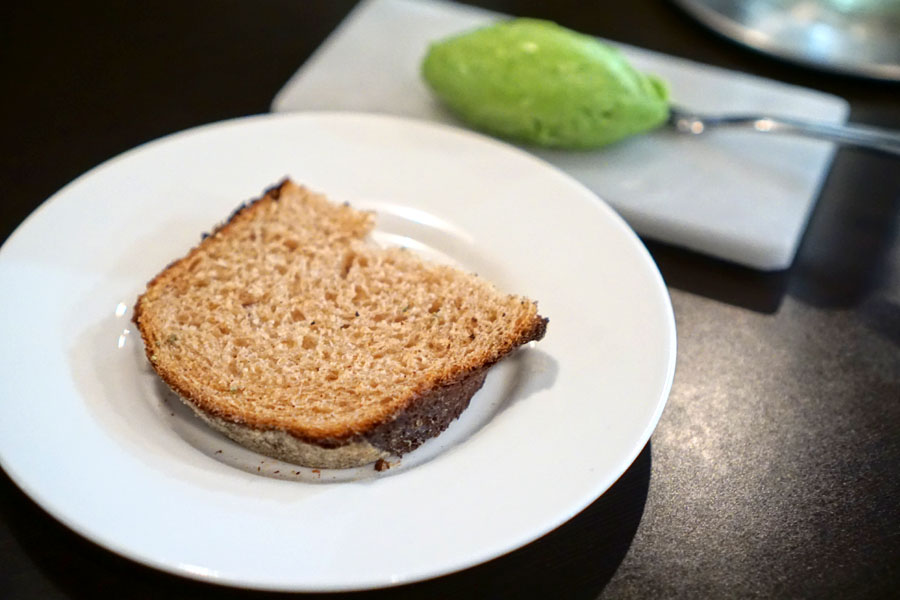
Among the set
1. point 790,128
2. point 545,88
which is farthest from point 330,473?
point 790,128

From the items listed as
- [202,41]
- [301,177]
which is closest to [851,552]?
[301,177]

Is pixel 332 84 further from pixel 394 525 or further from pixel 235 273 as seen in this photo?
pixel 394 525

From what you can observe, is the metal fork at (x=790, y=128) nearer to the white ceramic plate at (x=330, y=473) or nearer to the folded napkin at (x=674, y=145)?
the folded napkin at (x=674, y=145)

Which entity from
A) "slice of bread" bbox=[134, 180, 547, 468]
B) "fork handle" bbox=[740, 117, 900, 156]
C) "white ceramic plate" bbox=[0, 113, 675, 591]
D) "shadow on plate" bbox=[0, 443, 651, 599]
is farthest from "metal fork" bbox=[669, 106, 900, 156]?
"shadow on plate" bbox=[0, 443, 651, 599]

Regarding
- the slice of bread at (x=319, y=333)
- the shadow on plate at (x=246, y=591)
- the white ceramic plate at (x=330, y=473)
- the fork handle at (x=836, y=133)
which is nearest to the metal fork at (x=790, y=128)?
the fork handle at (x=836, y=133)

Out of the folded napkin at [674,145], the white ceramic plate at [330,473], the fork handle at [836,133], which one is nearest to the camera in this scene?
the white ceramic plate at [330,473]

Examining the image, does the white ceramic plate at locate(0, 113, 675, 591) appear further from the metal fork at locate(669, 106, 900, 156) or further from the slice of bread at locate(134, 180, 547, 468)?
the metal fork at locate(669, 106, 900, 156)

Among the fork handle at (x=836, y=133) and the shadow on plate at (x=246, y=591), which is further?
the fork handle at (x=836, y=133)
